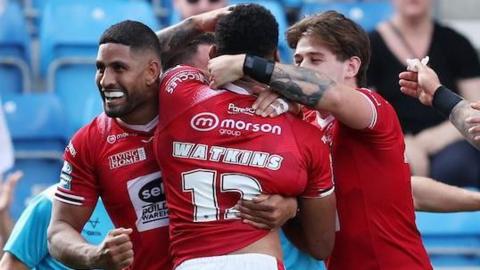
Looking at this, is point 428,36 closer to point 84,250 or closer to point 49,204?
point 49,204

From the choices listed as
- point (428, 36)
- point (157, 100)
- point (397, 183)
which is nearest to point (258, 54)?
point (157, 100)

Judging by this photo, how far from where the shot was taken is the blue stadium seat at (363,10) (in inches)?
376

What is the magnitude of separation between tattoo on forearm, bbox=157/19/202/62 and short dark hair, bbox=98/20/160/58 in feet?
2.11

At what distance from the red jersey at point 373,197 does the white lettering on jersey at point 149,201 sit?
654mm

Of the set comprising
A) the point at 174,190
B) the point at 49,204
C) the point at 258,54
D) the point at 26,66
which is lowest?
the point at 26,66

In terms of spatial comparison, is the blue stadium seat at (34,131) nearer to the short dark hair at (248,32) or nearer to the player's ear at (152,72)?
the player's ear at (152,72)

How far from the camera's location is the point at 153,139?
16.7ft

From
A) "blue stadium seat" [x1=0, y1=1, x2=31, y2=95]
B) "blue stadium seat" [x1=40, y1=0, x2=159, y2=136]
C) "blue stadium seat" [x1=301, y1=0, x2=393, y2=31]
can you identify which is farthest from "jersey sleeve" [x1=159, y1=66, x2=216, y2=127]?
"blue stadium seat" [x1=301, y1=0, x2=393, y2=31]

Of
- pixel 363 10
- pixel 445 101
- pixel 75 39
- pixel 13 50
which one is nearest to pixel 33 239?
pixel 445 101

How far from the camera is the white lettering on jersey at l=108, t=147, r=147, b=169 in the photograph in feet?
16.7

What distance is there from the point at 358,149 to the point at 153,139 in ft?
2.59

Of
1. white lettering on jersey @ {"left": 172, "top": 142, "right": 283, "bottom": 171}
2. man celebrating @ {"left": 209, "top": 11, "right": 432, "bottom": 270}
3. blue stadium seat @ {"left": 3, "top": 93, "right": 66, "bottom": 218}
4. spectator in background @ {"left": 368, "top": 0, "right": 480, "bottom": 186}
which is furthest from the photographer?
blue stadium seat @ {"left": 3, "top": 93, "right": 66, "bottom": 218}

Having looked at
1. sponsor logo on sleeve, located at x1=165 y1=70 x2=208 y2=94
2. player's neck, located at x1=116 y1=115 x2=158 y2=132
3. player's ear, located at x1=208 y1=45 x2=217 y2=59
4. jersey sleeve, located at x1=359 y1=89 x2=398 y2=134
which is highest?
player's ear, located at x1=208 y1=45 x2=217 y2=59

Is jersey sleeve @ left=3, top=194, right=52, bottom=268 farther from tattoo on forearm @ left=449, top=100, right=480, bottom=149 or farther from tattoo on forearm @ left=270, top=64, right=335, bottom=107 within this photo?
tattoo on forearm @ left=449, top=100, right=480, bottom=149
